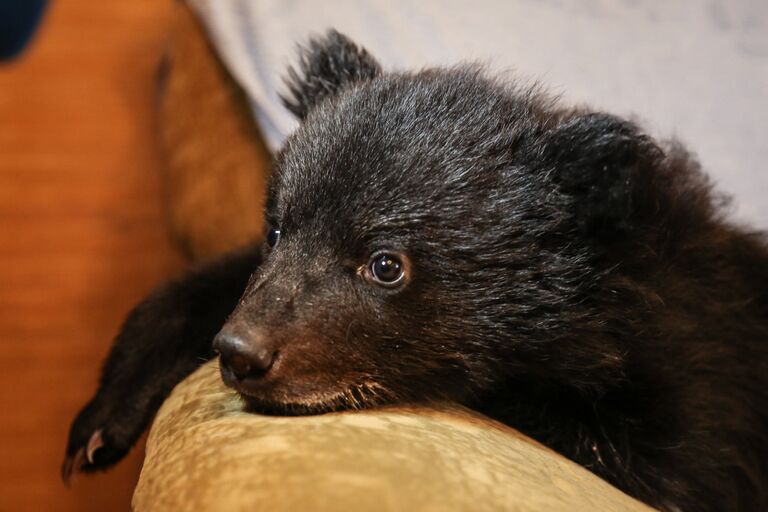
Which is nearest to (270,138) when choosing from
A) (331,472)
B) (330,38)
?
(330,38)

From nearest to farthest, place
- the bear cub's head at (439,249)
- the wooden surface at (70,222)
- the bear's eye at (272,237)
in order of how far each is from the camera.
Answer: the bear cub's head at (439,249)
the bear's eye at (272,237)
the wooden surface at (70,222)

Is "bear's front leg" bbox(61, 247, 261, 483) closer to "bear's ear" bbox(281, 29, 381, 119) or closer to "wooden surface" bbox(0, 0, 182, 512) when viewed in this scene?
"bear's ear" bbox(281, 29, 381, 119)

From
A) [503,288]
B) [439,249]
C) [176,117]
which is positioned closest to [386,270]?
[439,249]

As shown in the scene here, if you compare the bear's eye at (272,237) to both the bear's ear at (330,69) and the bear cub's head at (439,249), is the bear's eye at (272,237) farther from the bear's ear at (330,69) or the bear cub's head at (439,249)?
the bear's ear at (330,69)

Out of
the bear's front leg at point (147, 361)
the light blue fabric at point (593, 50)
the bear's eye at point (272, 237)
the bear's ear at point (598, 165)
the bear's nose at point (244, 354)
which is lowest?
the bear's front leg at point (147, 361)

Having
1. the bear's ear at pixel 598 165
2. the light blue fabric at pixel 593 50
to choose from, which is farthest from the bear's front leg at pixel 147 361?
the bear's ear at pixel 598 165

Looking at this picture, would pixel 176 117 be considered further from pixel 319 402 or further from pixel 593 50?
pixel 319 402
